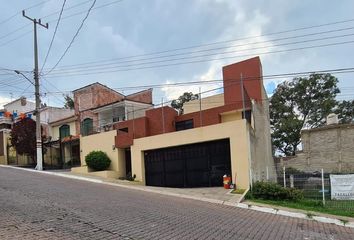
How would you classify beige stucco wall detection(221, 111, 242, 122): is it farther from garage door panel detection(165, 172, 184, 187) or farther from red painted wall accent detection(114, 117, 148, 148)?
red painted wall accent detection(114, 117, 148, 148)

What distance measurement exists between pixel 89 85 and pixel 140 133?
12.5 meters

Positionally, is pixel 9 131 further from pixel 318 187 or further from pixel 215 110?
pixel 318 187

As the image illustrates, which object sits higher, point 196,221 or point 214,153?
point 214,153

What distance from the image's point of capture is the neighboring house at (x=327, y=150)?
32375 mm

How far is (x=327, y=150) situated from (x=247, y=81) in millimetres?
10893

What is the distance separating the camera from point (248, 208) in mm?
15406

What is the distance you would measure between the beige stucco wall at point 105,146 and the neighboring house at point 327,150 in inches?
547

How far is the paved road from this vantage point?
899cm

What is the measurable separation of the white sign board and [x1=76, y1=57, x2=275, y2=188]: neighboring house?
163 inches

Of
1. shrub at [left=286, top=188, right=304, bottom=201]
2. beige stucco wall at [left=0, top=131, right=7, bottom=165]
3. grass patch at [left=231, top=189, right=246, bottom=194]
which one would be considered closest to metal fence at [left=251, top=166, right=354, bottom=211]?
shrub at [left=286, top=188, right=304, bottom=201]

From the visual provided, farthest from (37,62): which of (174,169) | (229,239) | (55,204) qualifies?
(229,239)

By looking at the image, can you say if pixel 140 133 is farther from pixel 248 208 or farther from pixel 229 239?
pixel 229 239

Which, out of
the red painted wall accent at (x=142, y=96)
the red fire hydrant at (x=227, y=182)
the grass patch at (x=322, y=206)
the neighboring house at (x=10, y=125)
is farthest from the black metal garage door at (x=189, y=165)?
the neighboring house at (x=10, y=125)

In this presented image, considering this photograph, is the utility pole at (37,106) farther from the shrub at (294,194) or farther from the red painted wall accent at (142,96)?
the shrub at (294,194)
